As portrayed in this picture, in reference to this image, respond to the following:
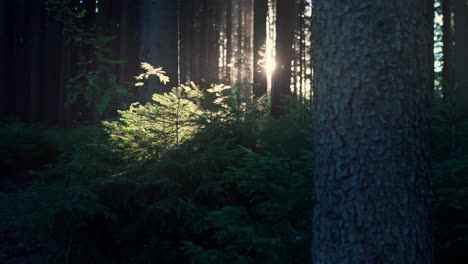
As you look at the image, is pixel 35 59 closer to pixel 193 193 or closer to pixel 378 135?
pixel 193 193

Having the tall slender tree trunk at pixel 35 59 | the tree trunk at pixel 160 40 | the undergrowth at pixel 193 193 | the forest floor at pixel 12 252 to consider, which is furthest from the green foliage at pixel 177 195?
the tall slender tree trunk at pixel 35 59

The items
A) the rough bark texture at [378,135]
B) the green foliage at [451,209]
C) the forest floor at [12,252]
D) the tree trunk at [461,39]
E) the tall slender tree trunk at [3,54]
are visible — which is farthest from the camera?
the tall slender tree trunk at [3,54]

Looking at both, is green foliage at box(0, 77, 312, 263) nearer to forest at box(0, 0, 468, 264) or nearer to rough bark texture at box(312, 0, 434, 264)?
forest at box(0, 0, 468, 264)

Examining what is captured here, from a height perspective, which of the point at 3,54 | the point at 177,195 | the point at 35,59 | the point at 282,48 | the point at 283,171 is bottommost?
the point at 177,195

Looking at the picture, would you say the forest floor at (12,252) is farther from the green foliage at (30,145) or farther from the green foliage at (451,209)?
the green foliage at (451,209)

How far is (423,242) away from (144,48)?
227 inches

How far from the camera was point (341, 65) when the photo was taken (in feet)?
8.63

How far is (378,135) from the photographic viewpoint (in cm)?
250

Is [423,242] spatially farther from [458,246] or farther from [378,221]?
[458,246]

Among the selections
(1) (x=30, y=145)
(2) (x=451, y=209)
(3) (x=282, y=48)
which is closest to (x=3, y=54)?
(1) (x=30, y=145)

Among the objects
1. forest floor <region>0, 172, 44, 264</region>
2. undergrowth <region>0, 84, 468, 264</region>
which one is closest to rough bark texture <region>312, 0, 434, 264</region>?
undergrowth <region>0, 84, 468, 264</region>

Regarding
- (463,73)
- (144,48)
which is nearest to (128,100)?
(144,48)

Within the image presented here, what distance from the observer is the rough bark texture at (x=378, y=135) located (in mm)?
2477

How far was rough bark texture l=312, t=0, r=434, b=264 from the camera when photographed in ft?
8.13
